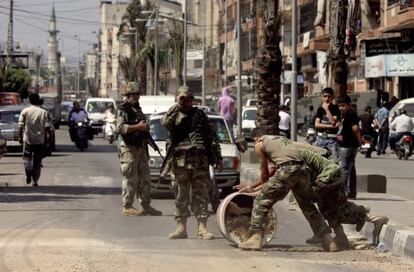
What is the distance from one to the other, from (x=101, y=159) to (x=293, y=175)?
20036mm

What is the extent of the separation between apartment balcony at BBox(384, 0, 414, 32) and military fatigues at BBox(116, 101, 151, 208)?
27057mm

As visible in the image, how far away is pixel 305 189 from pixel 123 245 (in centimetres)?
225

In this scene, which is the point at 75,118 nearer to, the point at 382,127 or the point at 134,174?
the point at 382,127

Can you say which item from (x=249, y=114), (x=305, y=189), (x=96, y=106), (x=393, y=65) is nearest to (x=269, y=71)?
(x=305, y=189)

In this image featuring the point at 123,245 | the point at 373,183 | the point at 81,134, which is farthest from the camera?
the point at 81,134

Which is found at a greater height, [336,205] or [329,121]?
[329,121]

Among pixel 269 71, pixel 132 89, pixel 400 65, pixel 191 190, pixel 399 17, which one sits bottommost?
pixel 191 190

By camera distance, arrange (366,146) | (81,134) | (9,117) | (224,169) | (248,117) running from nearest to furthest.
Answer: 1. (224,169)
2. (9,117)
3. (366,146)
4. (81,134)
5. (248,117)

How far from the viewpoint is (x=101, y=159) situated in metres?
30.7

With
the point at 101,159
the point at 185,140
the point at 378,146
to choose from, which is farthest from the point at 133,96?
the point at 378,146

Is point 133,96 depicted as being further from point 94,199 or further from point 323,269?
point 323,269

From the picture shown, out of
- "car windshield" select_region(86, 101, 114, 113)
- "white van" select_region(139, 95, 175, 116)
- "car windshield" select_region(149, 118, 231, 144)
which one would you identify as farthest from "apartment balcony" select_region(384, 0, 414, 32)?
"car windshield" select_region(149, 118, 231, 144)

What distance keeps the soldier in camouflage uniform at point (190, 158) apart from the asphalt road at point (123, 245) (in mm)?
373

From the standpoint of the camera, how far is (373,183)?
59.4 ft
